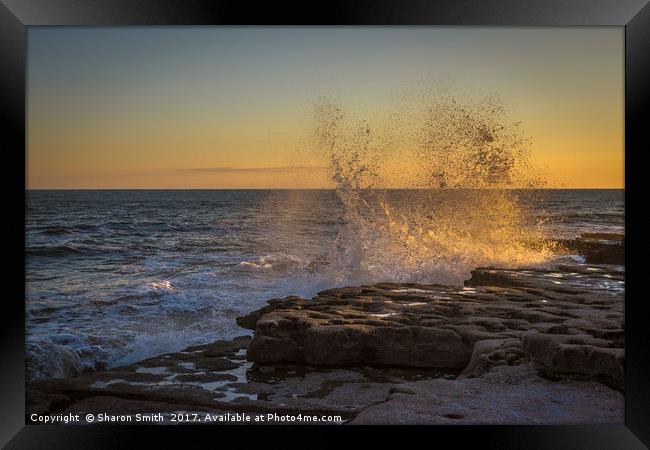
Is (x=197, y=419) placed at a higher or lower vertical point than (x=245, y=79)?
lower

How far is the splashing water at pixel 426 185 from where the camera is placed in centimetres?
712

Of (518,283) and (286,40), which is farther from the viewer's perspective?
(518,283)

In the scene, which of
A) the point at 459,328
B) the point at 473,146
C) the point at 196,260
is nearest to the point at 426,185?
the point at 473,146

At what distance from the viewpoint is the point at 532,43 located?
630cm

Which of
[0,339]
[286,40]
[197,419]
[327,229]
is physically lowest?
[197,419]

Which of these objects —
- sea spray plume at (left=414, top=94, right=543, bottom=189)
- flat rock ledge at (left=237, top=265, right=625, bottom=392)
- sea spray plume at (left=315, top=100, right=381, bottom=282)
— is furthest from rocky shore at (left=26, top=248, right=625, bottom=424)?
sea spray plume at (left=414, top=94, right=543, bottom=189)

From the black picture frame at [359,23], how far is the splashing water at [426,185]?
7.85 feet

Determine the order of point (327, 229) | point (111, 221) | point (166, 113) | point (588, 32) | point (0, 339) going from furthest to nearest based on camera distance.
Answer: point (327, 229)
point (111, 221)
point (166, 113)
point (588, 32)
point (0, 339)

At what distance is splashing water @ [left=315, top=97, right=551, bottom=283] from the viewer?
7121mm

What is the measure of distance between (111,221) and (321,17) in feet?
24.1

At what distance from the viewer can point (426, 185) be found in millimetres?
7961

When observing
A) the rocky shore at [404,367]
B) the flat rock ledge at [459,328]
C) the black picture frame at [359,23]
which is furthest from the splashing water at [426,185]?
the black picture frame at [359,23]

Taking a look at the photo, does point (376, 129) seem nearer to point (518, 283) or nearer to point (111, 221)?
point (518, 283)

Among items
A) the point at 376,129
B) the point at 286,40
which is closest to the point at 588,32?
the point at 376,129
